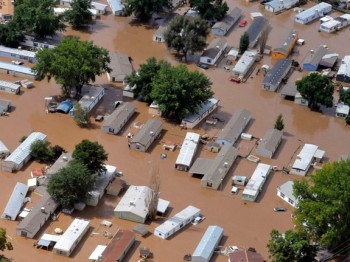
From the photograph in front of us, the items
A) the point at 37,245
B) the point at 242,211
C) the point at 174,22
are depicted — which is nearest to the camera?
the point at 37,245

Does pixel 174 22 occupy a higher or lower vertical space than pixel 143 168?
higher

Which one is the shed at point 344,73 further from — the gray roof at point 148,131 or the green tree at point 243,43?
the gray roof at point 148,131

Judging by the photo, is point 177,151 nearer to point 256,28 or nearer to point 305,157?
point 305,157

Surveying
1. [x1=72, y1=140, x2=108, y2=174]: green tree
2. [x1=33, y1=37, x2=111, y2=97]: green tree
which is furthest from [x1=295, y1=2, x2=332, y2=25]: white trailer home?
[x1=72, y1=140, x2=108, y2=174]: green tree

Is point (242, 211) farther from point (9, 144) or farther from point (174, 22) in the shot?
point (174, 22)

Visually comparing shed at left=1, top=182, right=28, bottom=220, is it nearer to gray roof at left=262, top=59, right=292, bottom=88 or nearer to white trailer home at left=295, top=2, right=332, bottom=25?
gray roof at left=262, top=59, right=292, bottom=88

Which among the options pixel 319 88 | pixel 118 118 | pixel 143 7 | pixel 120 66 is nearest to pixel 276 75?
pixel 319 88

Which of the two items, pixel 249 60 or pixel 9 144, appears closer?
pixel 9 144

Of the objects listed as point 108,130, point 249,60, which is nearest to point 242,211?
point 108,130
